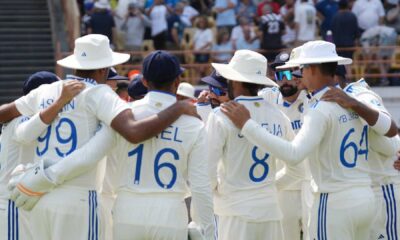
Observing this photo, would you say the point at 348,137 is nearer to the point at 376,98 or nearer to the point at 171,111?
the point at 376,98

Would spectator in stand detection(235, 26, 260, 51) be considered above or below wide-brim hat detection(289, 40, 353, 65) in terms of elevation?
below

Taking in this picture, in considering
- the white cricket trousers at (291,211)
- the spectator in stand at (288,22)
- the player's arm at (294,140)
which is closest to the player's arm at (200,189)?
the player's arm at (294,140)

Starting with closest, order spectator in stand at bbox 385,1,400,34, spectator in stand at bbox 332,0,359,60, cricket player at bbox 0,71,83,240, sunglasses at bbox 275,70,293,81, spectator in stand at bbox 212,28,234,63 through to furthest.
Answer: cricket player at bbox 0,71,83,240
sunglasses at bbox 275,70,293,81
spectator in stand at bbox 332,0,359,60
spectator in stand at bbox 212,28,234,63
spectator in stand at bbox 385,1,400,34

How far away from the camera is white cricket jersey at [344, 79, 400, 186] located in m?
9.34

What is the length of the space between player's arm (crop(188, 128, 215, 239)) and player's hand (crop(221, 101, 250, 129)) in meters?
0.57

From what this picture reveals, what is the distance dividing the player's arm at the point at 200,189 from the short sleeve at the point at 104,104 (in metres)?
0.64

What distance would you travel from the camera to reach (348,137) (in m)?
9.03

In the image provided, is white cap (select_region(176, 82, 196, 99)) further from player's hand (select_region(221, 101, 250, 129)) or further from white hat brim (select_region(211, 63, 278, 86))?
player's hand (select_region(221, 101, 250, 129))

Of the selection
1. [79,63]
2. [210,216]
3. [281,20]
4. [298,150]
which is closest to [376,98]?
[298,150]

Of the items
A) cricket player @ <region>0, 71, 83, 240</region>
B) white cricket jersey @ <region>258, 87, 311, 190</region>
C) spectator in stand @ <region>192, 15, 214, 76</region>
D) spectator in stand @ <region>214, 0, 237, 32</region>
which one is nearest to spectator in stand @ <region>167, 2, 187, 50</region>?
spectator in stand @ <region>192, 15, 214, 76</region>

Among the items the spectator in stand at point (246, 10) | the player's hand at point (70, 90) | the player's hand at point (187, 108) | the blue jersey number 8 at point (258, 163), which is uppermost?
the player's hand at point (70, 90)

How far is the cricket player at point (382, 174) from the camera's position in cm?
938

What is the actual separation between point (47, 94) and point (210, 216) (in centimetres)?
162

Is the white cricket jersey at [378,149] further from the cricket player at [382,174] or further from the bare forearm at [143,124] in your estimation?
the bare forearm at [143,124]
